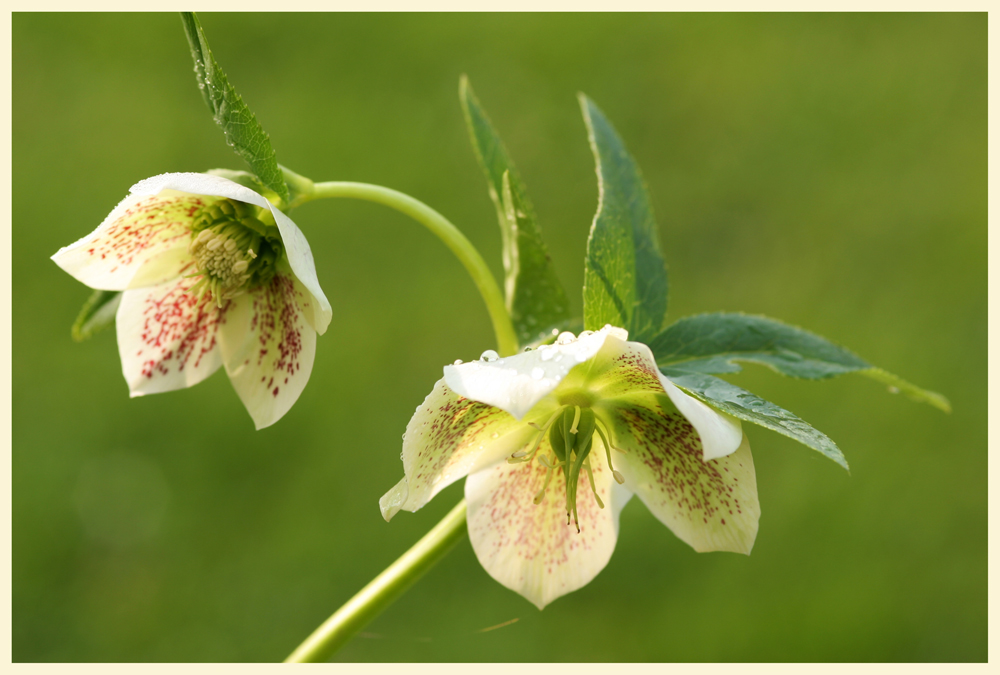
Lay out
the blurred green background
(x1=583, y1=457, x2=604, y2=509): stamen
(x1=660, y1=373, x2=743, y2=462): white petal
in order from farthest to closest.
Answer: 1. the blurred green background
2. (x1=583, y1=457, x2=604, y2=509): stamen
3. (x1=660, y1=373, x2=743, y2=462): white petal

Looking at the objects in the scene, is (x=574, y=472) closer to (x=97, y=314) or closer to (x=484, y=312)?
(x=97, y=314)

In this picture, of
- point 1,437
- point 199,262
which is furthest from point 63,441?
point 199,262

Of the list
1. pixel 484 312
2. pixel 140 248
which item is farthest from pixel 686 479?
pixel 484 312

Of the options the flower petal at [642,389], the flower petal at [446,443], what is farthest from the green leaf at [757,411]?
the flower petal at [446,443]

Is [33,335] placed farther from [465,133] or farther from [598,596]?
[598,596]

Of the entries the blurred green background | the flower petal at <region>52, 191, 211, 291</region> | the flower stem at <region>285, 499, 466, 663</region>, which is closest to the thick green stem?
the flower stem at <region>285, 499, 466, 663</region>

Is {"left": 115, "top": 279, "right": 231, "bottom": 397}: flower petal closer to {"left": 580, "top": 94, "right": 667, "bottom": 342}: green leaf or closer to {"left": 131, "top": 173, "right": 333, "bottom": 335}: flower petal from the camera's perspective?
{"left": 131, "top": 173, "right": 333, "bottom": 335}: flower petal

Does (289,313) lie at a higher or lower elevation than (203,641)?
higher
